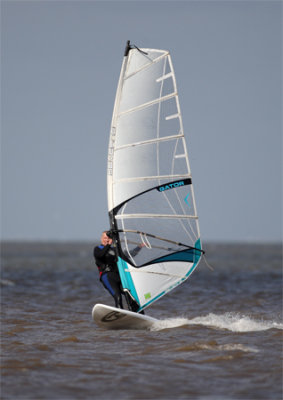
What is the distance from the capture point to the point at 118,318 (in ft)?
39.3

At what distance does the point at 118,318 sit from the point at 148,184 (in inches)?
107

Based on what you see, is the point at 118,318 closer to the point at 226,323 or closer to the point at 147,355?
the point at 147,355

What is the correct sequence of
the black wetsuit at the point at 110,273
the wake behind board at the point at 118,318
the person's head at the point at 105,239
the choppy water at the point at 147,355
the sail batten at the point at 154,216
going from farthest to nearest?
the black wetsuit at the point at 110,273, the sail batten at the point at 154,216, the person's head at the point at 105,239, the wake behind board at the point at 118,318, the choppy water at the point at 147,355

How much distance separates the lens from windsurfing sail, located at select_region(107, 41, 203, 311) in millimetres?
12188

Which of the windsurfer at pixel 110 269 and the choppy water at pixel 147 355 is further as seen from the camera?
the windsurfer at pixel 110 269

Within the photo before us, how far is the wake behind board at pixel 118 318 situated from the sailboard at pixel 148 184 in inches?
14.5

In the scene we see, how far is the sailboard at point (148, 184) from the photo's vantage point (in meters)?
12.2

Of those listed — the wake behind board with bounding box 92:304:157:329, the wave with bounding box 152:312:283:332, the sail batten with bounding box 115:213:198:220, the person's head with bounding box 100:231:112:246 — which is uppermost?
the sail batten with bounding box 115:213:198:220

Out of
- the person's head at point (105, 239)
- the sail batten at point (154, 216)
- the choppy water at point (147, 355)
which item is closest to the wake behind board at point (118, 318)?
the choppy water at point (147, 355)

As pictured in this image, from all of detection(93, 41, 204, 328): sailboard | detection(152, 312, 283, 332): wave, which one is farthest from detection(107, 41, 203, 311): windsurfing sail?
detection(152, 312, 283, 332): wave

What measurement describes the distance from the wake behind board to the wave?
302mm

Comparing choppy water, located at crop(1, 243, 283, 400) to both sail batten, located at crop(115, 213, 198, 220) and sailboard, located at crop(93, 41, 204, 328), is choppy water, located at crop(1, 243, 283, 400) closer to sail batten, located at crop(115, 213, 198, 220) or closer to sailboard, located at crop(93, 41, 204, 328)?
sailboard, located at crop(93, 41, 204, 328)

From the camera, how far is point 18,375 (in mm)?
8375

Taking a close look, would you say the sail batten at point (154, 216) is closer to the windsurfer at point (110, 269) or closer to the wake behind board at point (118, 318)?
the windsurfer at point (110, 269)
